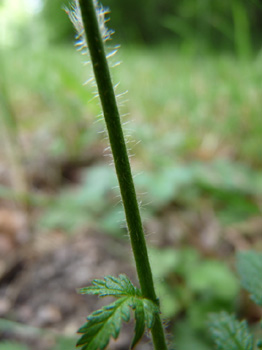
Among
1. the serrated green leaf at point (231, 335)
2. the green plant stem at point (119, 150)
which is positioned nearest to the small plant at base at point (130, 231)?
the green plant stem at point (119, 150)

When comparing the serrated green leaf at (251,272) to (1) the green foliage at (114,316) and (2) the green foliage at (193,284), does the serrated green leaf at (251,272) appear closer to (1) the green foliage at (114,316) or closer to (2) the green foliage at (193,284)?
(1) the green foliage at (114,316)

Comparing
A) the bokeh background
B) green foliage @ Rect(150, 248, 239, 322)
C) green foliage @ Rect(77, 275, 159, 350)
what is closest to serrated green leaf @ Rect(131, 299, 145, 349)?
green foliage @ Rect(77, 275, 159, 350)

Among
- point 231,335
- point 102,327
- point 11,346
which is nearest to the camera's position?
point 102,327

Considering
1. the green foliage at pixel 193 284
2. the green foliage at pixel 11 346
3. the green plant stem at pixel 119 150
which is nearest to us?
the green plant stem at pixel 119 150

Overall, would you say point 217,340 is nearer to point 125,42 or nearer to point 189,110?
point 189,110

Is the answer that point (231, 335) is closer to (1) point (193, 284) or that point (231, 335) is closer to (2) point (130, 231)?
(2) point (130, 231)

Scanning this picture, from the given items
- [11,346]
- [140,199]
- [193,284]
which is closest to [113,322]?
[11,346]

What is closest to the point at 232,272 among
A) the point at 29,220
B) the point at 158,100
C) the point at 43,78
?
the point at 29,220
